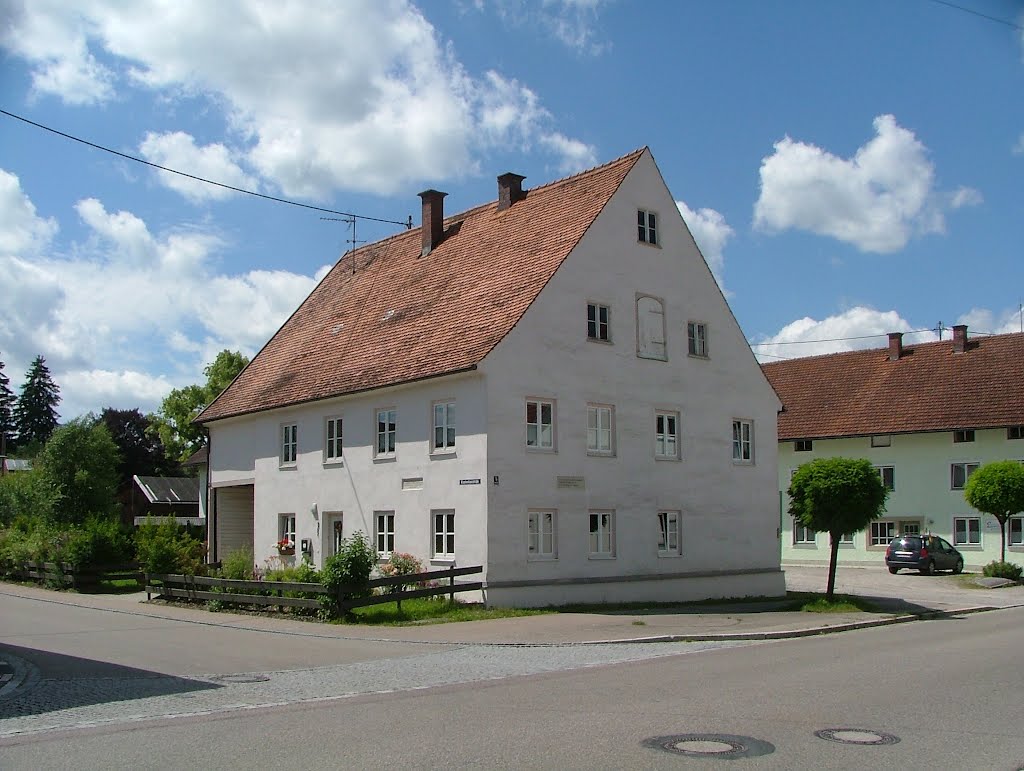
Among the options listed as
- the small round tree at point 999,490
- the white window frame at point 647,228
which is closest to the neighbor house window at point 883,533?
the small round tree at point 999,490

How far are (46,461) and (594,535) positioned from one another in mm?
28880

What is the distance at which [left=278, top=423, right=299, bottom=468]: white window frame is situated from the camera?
30.4 meters

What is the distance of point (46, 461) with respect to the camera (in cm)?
4416

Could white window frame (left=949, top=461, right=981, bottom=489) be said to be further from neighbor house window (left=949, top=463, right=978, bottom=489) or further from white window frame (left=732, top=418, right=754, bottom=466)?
white window frame (left=732, top=418, right=754, bottom=466)

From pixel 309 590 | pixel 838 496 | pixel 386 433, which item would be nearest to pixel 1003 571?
pixel 838 496

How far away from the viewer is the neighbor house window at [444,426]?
80.5 ft

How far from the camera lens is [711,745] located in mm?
8625

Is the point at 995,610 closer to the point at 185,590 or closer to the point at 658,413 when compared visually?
the point at 658,413

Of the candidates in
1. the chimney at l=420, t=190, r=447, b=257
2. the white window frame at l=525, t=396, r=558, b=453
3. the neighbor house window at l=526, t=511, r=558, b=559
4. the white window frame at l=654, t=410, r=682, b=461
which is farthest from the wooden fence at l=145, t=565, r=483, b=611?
the chimney at l=420, t=190, r=447, b=257

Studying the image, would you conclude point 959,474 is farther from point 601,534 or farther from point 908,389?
point 601,534

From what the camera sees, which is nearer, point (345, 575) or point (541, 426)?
point (345, 575)

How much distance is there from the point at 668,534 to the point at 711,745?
62.1 ft

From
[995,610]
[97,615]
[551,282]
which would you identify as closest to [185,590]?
[97,615]

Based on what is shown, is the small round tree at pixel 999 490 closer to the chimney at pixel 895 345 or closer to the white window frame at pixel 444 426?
the chimney at pixel 895 345
